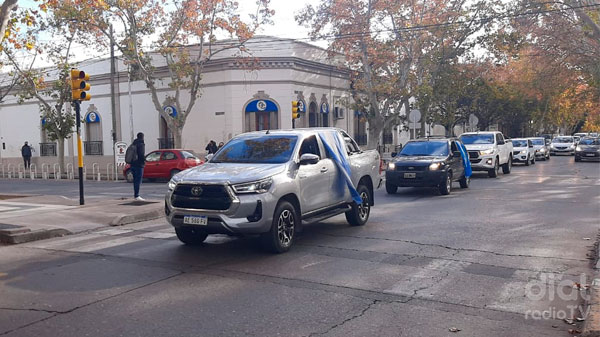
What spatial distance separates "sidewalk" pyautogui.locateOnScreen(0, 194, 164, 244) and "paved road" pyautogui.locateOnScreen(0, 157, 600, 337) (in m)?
0.52

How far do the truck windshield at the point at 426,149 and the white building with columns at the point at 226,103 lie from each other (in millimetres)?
13927

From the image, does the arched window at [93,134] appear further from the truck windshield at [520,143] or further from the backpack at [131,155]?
the truck windshield at [520,143]

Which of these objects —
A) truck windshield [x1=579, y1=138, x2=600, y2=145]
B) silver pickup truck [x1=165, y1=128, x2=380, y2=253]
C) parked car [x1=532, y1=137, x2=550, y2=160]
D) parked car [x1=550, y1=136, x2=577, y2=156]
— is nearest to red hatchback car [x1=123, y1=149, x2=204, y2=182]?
silver pickup truck [x1=165, y1=128, x2=380, y2=253]

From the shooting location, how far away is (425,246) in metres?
8.77

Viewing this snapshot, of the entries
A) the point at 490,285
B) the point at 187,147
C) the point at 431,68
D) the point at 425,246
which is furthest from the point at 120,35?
the point at 490,285

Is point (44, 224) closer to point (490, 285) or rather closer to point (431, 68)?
point (490, 285)

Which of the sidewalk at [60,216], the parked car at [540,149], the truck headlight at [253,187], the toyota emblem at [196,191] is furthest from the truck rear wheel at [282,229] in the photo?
the parked car at [540,149]

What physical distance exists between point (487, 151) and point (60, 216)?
16.0 metres

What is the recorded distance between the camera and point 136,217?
12297mm

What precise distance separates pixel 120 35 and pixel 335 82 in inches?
571

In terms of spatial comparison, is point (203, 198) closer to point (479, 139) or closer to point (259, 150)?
point (259, 150)

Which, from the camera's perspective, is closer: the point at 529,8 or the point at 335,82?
the point at 529,8

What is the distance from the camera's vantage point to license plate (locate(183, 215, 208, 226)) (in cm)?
791

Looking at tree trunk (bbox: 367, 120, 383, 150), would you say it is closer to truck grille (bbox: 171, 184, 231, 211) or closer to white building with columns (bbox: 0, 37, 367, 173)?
white building with columns (bbox: 0, 37, 367, 173)
